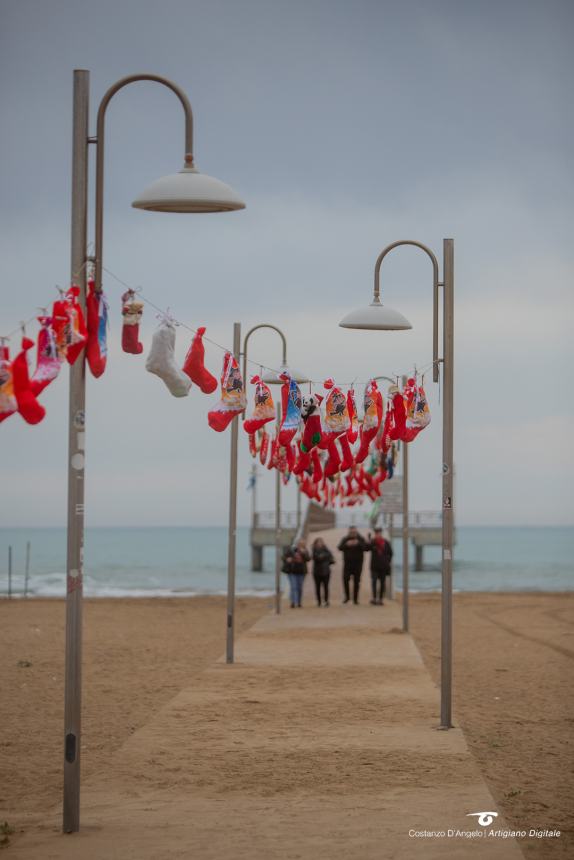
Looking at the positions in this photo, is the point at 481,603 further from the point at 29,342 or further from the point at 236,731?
the point at 29,342

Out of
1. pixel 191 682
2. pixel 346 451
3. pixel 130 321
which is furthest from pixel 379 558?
pixel 130 321

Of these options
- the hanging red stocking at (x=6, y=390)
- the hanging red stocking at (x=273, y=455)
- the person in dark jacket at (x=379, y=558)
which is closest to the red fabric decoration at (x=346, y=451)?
the hanging red stocking at (x=273, y=455)

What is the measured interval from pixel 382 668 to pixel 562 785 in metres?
7.68

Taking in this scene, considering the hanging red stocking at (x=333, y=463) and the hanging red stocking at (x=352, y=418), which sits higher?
the hanging red stocking at (x=352, y=418)

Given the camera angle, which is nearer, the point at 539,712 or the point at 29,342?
the point at 29,342

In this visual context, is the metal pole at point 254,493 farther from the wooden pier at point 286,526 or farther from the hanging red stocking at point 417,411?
the hanging red stocking at point 417,411

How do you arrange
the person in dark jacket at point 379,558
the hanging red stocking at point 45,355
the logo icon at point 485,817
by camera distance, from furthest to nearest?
the person in dark jacket at point 379,558 < the logo icon at point 485,817 < the hanging red stocking at point 45,355

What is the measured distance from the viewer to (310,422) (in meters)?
16.2

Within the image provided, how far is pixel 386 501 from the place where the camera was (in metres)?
29.2

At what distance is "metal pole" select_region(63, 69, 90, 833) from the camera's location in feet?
27.5

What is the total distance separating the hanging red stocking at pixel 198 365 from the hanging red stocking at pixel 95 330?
324 centimetres

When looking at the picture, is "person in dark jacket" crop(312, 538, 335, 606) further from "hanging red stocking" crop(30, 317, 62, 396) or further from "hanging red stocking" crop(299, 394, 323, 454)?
"hanging red stocking" crop(30, 317, 62, 396)

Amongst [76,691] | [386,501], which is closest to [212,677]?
[76,691]

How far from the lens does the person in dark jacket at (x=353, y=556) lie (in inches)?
1203
